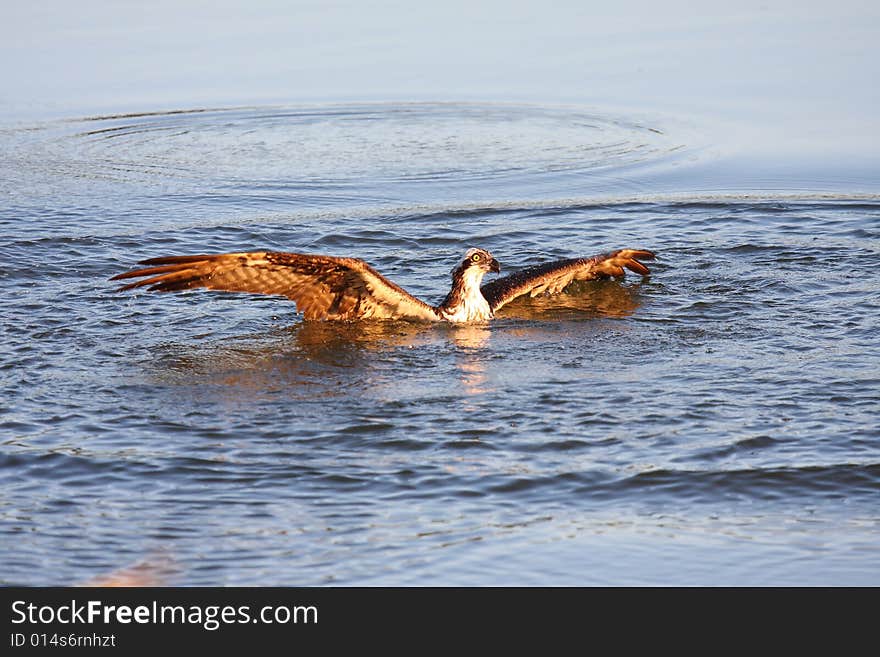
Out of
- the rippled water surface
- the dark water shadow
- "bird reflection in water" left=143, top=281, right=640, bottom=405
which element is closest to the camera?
the rippled water surface

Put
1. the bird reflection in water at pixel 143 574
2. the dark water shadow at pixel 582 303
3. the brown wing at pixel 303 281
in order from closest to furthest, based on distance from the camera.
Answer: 1. the bird reflection in water at pixel 143 574
2. the brown wing at pixel 303 281
3. the dark water shadow at pixel 582 303

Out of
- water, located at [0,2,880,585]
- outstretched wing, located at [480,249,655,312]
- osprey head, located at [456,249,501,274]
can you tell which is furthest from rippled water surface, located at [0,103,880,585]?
osprey head, located at [456,249,501,274]

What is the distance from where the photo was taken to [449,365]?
8.55 meters

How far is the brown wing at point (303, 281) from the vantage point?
8.66m

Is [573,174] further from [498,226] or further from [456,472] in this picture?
[456,472]

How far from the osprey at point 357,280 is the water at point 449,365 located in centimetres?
16

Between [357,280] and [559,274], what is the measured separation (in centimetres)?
164

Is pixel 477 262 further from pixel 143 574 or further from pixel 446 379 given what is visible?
pixel 143 574

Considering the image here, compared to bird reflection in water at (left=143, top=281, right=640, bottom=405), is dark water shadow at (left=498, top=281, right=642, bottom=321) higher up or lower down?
higher up

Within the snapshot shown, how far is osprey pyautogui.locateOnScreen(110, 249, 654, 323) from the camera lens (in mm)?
8695

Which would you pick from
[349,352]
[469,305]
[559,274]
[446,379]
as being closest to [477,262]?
[469,305]

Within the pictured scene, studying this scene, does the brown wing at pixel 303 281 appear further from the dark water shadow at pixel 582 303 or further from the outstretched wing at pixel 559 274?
the dark water shadow at pixel 582 303

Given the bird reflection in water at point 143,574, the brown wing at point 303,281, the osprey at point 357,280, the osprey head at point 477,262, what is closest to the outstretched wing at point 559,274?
the osprey at point 357,280

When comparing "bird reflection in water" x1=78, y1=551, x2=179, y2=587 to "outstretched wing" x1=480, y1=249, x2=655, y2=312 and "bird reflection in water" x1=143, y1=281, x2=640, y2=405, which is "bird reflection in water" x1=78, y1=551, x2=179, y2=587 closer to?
"bird reflection in water" x1=143, y1=281, x2=640, y2=405
